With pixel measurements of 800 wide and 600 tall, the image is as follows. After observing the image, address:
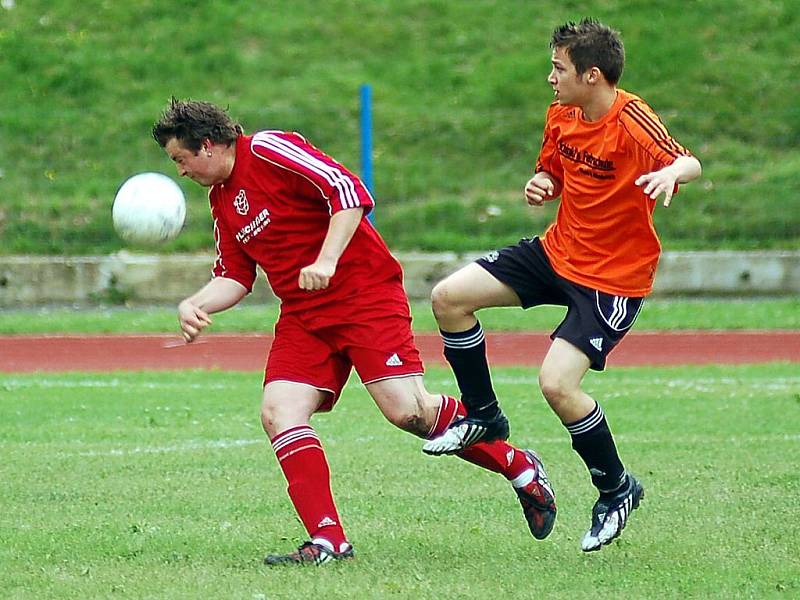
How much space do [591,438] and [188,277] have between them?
1086 centimetres

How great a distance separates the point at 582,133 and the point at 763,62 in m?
14.9

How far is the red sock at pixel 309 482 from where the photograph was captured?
521 centimetres

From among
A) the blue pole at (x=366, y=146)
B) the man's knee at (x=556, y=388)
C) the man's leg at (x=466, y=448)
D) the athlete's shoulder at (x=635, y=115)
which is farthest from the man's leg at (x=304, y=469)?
the blue pole at (x=366, y=146)

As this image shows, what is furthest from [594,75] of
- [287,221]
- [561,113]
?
[287,221]

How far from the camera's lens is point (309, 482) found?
5246 millimetres

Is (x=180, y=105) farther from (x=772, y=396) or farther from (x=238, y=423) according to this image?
(x=772, y=396)

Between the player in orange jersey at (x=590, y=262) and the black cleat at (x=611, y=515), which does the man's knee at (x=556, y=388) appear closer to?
the player in orange jersey at (x=590, y=262)

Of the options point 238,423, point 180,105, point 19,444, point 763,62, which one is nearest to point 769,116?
point 763,62

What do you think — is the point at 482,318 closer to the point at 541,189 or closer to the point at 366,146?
the point at 366,146

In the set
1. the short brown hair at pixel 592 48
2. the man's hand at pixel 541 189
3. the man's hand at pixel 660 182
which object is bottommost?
the man's hand at pixel 541 189

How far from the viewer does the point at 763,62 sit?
1961 cm

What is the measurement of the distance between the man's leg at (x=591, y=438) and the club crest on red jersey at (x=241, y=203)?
1275 millimetres

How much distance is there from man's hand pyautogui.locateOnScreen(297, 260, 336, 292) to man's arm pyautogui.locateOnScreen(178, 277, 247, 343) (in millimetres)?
454

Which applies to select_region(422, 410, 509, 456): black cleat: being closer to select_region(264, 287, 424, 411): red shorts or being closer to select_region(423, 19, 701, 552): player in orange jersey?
select_region(423, 19, 701, 552): player in orange jersey
